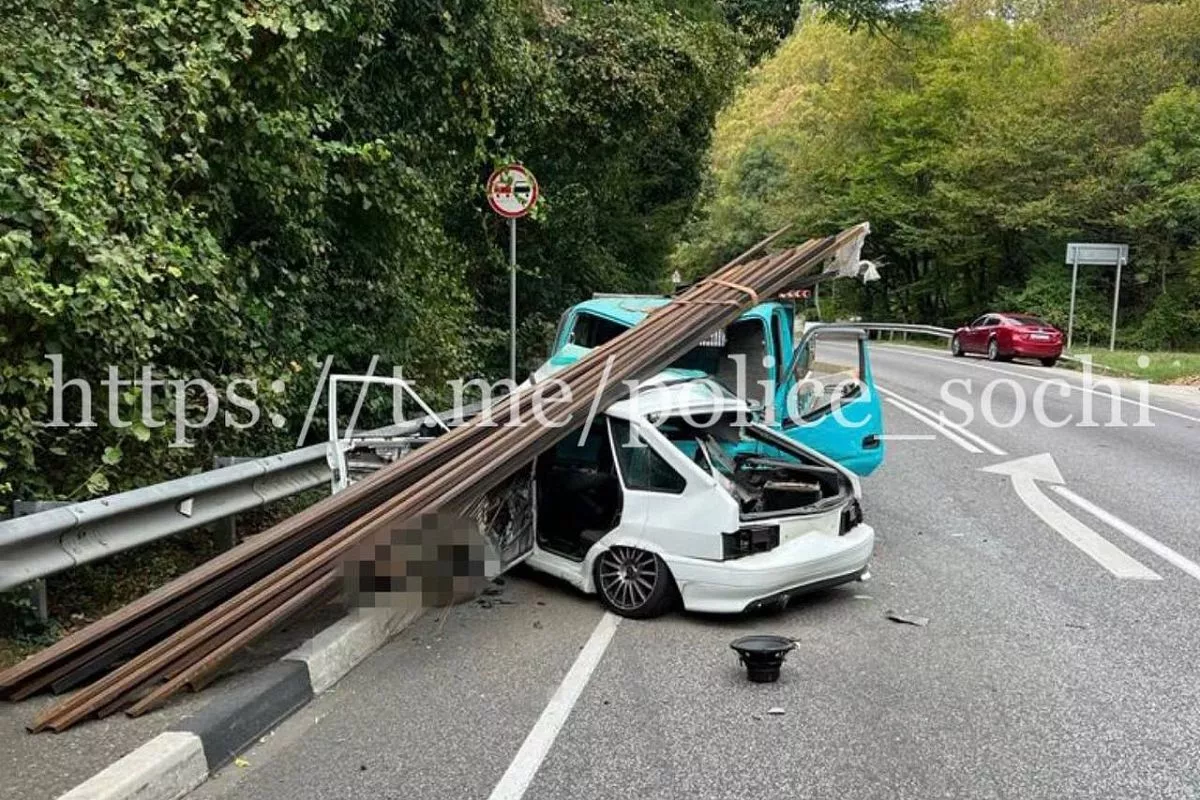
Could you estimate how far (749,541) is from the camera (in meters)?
5.87

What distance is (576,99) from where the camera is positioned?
13.3 meters

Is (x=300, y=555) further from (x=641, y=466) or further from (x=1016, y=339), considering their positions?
(x=1016, y=339)

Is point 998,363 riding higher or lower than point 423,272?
lower

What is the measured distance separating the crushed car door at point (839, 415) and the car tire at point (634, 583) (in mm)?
3096

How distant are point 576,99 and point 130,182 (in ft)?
28.6

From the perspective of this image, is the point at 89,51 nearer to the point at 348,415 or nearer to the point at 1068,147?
the point at 348,415

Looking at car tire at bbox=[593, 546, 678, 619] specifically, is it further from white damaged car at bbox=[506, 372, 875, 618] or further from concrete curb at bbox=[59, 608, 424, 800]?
concrete curb at bbox=[59, 608, 424, 800]

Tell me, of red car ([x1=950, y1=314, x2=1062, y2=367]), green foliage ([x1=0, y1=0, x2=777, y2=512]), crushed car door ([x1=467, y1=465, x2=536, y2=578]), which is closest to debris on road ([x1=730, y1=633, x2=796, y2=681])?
crushed car door ([x1=467, y1=465, x2=536, y2=578])

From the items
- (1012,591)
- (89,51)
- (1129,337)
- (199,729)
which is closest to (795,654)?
(1012,591)

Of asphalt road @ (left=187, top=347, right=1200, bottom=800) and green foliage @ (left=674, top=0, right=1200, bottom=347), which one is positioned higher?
green foliage @ (left=674, top=0, right=1200, bottom=347)

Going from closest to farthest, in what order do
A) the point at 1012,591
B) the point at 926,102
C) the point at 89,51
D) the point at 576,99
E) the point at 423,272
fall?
1. the point at 89,51
2. the point at 1012,591
3. the point at 423,272
4. the point at 576,99
5. the point at 926,102

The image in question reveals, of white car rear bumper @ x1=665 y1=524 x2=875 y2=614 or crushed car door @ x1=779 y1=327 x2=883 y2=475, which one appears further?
crushed car door @ x1=779 y1=327 x2=883 y2=475

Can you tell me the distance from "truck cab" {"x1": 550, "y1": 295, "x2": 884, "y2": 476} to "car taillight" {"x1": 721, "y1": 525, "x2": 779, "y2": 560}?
7.73ft

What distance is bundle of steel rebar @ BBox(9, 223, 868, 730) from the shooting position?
14.3 ft
